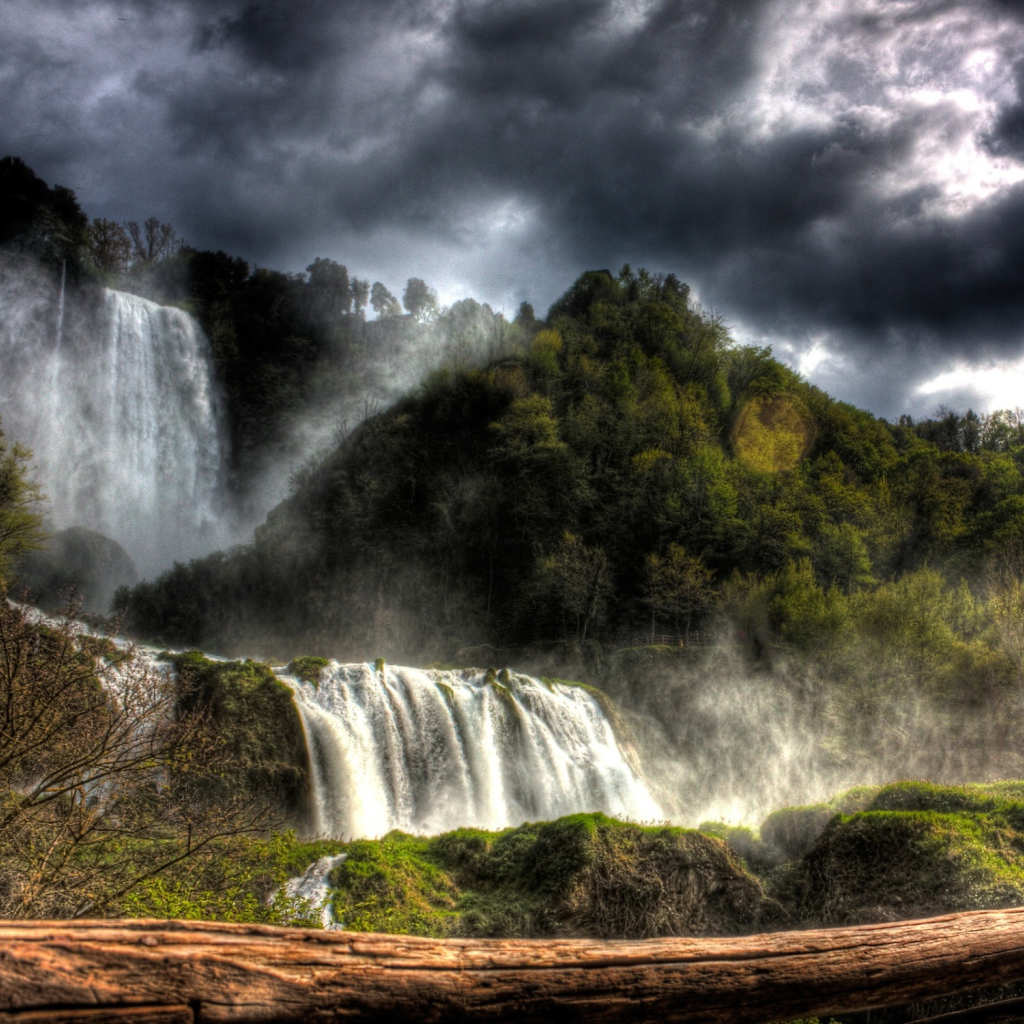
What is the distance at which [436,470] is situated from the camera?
47656mm

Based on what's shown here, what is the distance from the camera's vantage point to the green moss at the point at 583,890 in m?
11.4

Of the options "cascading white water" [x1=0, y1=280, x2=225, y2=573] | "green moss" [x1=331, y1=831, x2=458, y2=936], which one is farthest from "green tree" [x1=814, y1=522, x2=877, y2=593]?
"cascading white water" [x1=0, y1=280, x2=225, y2=573]

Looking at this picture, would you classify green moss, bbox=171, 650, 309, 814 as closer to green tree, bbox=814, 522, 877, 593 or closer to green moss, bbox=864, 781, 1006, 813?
green moss, bbox=864, 781, 1006, 813

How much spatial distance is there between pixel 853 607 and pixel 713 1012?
35070mm

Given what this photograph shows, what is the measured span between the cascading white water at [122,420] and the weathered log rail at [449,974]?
45.7 m

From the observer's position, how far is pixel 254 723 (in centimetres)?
1830

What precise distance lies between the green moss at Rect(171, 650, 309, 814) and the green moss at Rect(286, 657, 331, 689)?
3.94 feet

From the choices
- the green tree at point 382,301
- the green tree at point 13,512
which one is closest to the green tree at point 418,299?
the green tree at point 382,301

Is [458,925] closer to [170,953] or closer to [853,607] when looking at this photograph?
[170,953]

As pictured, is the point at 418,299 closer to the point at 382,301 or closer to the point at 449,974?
the point at 382,301

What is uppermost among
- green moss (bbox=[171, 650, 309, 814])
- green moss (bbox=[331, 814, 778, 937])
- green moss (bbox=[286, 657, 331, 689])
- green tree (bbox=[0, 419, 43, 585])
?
green tree (bbox=[0, 419, 43, 585])

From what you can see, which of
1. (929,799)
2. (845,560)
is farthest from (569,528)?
(929,799)

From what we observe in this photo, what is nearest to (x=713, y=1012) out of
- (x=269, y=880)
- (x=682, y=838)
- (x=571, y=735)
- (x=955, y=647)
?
(x=269, y=880)

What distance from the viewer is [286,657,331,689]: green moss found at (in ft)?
67.0
